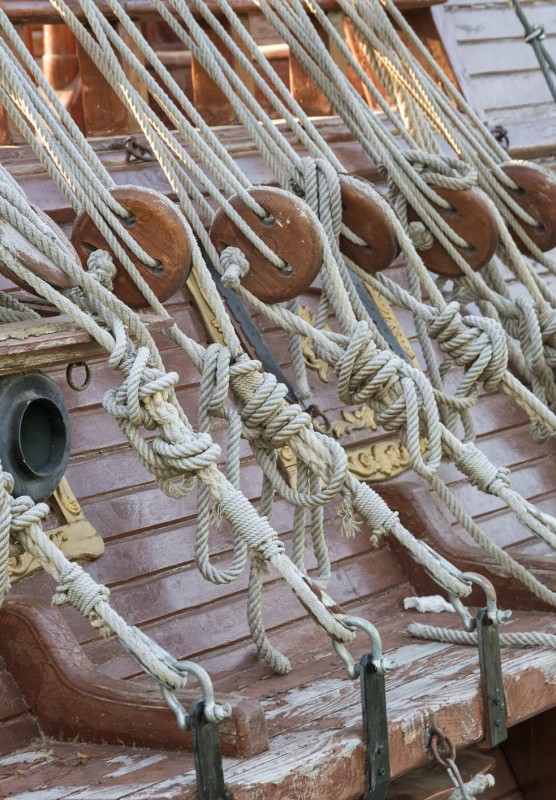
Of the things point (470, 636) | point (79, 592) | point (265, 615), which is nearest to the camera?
point (79, 592)

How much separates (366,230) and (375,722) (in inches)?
47.2

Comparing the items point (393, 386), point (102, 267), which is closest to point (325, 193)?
point (393, 386)

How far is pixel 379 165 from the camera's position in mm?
3076

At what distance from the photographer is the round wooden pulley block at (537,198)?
3.24 m

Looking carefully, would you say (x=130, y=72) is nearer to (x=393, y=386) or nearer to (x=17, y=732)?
(x=393, y=386)

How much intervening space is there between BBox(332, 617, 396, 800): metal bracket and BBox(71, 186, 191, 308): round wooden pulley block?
0.77 m

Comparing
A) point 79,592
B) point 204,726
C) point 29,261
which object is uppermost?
point 29,261

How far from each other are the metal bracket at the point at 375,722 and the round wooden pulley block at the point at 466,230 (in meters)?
1.29

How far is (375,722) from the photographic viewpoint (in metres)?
1.94

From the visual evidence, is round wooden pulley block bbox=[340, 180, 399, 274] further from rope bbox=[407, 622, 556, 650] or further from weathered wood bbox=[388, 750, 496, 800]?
weathered wood bbox=[388, 750, 496, 800]

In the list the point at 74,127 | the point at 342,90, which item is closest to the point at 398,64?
the point at 342,90

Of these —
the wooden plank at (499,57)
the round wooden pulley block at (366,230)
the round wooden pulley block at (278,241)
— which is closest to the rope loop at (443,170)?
the round wooden pulley block at (366,230)

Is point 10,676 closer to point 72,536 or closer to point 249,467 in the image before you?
point 72,536

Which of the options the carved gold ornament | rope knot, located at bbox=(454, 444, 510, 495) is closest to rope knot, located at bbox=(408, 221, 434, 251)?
rope knot, located at bbox=(454, 444, 510, 495)
